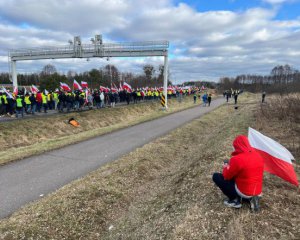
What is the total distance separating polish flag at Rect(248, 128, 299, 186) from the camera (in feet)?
15.5

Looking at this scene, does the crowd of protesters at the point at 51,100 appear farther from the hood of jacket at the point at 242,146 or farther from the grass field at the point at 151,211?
the hood of jacket at the point at 242,146

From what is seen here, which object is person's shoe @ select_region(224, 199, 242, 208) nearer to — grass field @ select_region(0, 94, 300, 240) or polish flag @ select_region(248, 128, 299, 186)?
grass field @ select_region(0, 94, 300, 240)

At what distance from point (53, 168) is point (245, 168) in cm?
683

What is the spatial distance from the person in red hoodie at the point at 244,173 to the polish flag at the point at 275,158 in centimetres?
36

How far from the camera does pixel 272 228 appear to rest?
14.5 feet

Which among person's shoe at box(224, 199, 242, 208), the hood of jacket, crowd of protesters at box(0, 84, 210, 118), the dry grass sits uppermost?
the hood of jacket

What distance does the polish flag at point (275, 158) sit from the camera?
4738 mm

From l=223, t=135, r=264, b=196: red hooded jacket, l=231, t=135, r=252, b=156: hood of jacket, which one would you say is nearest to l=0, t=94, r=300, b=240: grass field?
l=223, t=135, r=264, b=196: red hooded jacket

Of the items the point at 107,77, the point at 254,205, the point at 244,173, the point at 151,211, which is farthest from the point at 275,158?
the point at 107,77

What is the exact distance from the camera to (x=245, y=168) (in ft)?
14.3

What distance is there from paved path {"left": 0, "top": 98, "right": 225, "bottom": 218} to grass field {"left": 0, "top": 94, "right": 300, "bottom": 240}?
2.00 feet

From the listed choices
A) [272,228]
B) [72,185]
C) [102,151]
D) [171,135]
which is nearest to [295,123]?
[171,135]

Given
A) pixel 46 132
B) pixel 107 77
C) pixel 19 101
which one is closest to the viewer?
pixel 46 132

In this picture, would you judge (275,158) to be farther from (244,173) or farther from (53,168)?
(53,168)
